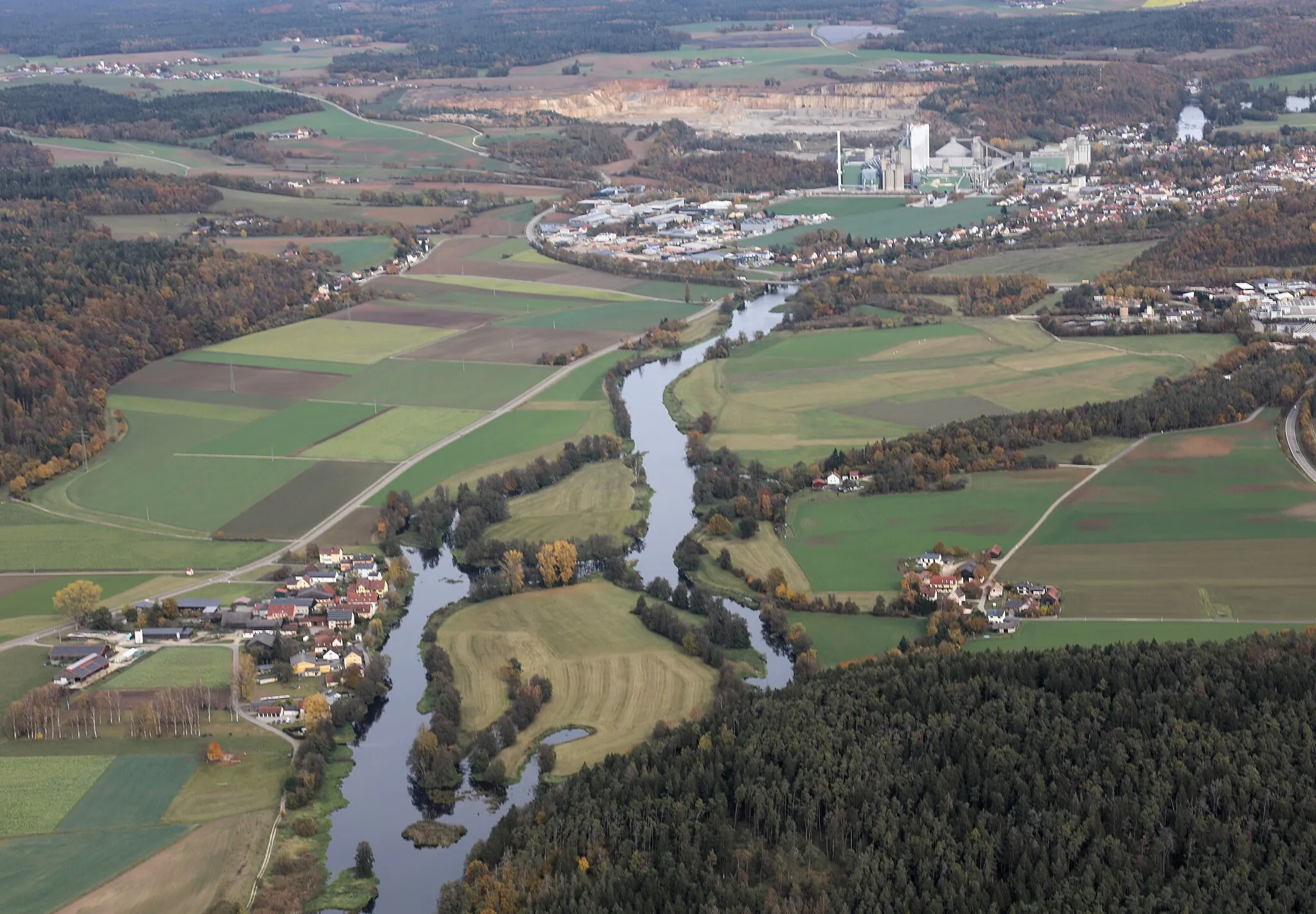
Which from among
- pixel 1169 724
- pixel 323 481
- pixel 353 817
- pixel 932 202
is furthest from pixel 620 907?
pixel 932 202

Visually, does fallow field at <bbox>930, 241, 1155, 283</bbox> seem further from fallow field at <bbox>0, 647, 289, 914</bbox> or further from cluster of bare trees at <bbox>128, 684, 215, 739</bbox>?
fallow field at <bbox>0, 647, 289, 914</bbox>

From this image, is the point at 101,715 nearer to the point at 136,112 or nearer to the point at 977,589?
the point at 977,589

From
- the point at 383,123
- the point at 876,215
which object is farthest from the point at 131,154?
the point at 876,215

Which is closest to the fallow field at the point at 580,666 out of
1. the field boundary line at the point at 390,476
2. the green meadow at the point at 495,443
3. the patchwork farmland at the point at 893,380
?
the field boundary line at the point at 390,476

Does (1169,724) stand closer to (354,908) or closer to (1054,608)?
(1054,608)

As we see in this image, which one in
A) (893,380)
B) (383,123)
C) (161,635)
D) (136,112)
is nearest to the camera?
(161,635)

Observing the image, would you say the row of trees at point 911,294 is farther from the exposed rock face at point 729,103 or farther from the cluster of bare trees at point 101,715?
the exposed rock face at point 729,103
